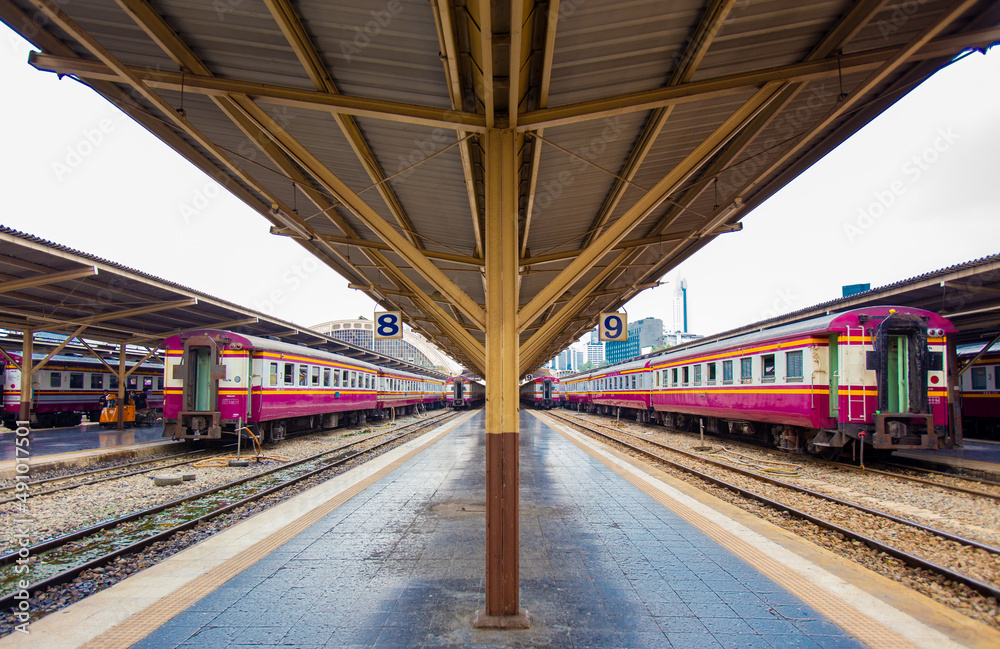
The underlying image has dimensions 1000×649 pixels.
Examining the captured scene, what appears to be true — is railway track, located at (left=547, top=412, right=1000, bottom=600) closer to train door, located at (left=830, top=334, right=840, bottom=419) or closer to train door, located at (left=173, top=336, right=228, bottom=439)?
train door, located at (left=830, top=334, right=840, bottom=419)

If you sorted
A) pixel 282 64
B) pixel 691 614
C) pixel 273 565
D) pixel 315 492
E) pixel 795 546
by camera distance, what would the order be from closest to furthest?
pixel 691 614
pixel 282 64
pixel 273 565
pixel 795 546
pixel 315 492

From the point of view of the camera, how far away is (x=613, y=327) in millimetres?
12875

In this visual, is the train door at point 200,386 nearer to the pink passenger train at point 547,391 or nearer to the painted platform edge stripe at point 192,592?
the painted platform edge stripe at point 192,592

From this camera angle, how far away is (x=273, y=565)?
4.80 metres

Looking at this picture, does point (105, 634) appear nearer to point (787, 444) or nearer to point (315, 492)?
point (315, 492)

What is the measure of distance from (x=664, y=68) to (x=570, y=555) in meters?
4.31

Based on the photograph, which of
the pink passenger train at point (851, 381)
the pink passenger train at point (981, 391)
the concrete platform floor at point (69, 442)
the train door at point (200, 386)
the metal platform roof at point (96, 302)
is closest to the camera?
the pink passenger train at point (851, 381)

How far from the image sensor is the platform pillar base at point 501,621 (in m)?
3.53

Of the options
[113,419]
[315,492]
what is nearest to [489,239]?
[315,492]

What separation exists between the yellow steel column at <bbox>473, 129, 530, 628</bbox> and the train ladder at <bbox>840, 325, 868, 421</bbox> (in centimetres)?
929

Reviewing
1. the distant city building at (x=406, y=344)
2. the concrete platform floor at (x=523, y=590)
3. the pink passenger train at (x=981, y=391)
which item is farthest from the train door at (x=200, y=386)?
the distant city building at (x=406, y=344)

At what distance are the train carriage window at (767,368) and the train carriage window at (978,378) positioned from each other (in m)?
10.2

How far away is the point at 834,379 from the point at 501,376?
9.60 metres

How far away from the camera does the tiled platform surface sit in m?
3.45
